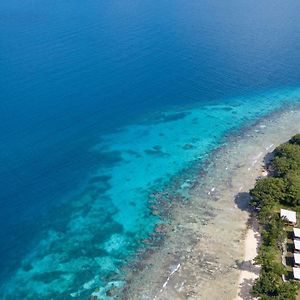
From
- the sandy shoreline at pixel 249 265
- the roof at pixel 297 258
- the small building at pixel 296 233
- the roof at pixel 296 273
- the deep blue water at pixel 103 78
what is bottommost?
the sandy shoreline at pixel 249 265

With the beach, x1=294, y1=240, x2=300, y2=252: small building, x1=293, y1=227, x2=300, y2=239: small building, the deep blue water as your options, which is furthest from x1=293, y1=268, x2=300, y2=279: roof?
the deep blue water

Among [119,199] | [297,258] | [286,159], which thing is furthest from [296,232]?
[119,199]

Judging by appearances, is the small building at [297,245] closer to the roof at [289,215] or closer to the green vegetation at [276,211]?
the green vegetation at [276,211]

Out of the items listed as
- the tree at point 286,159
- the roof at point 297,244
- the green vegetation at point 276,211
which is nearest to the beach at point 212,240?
the green vegetation at point 276,211

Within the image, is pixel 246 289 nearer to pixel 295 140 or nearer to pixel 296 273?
pixel 296 273

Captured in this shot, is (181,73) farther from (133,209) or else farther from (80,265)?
(80,265)
